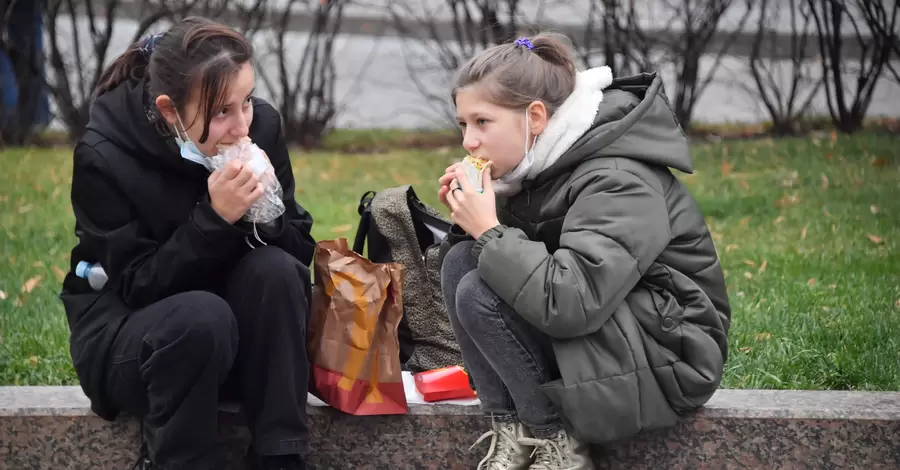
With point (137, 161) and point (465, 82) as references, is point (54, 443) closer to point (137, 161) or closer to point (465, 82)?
point (137, 161)

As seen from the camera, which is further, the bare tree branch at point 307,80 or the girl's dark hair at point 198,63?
the bare tree branch at point 307,80

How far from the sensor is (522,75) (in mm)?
2697

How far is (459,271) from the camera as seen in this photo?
8.90 feet

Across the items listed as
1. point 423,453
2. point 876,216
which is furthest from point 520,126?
point 876,216

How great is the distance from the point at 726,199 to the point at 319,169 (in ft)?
8.91

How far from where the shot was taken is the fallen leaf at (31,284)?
15.1ft

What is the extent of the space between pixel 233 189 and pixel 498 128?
656 mm

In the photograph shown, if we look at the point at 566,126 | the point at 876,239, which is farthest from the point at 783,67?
the point at 566,126

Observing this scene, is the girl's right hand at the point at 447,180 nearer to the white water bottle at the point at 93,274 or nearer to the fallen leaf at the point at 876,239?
the white water bottle at the point at 93,274

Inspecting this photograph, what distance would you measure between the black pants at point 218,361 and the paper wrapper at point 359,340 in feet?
0.43

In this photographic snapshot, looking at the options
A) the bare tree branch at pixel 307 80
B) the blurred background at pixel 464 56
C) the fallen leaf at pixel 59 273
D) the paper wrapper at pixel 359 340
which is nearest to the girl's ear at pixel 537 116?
the paper wrapper at pixel 359 340

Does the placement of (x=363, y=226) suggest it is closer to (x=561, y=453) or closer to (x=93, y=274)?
(x=93, y=274)

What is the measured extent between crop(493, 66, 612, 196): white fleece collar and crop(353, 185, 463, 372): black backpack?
57 centimetres

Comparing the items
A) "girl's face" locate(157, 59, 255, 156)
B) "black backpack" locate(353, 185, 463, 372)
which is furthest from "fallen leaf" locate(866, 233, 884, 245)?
"girl's face" locate(157, 59, 255, 156)
